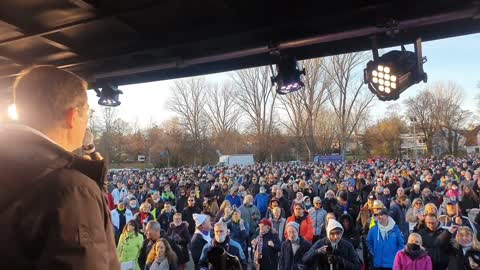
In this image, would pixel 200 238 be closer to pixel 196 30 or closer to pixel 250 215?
pixel 250 215

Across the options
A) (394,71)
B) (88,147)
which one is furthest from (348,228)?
(88,147)

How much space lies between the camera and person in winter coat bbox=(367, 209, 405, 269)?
5.95 m

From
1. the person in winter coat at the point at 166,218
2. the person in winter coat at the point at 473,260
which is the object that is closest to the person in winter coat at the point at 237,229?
the person in winter coat at the point at 166,218

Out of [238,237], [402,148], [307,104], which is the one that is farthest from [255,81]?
[238,237]

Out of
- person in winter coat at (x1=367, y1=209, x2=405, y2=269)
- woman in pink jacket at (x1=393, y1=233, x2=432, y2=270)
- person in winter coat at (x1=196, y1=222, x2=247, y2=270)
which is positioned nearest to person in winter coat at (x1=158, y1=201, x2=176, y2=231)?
person in winter coat at (x1=196, y1=222, x2=247, y2=270)

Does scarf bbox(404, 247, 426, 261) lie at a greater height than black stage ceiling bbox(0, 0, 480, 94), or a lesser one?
lesser

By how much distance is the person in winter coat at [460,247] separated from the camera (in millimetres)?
5488

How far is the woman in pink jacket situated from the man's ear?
492 cm

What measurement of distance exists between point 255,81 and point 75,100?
45349 millimetres

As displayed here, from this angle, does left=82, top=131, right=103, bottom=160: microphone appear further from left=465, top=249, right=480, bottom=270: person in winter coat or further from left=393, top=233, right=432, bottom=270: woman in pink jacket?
left=465, top=249, right=480, bottom=270: person in winter coat

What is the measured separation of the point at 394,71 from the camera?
4262 mm

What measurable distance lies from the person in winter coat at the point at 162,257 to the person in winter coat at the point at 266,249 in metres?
1.33

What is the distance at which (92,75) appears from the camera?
5.24 metres

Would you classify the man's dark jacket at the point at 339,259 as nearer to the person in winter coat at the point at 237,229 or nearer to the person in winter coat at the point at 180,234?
the person in winter coat at the point at 237,229
